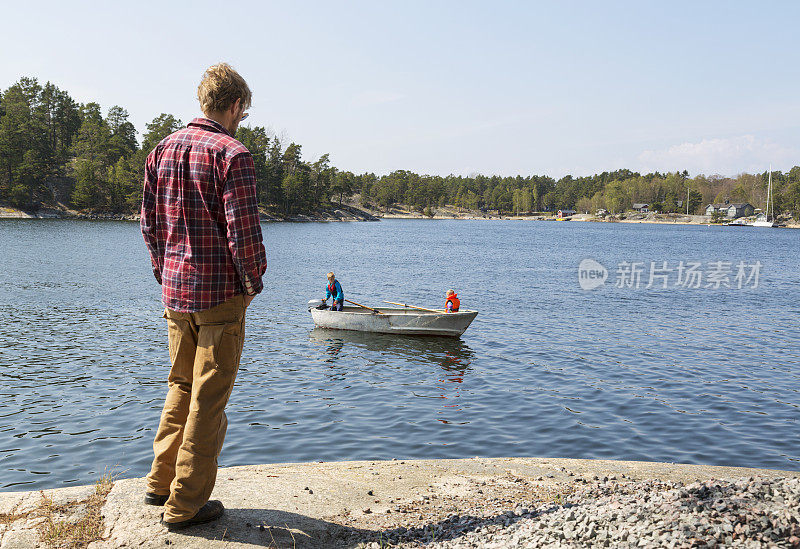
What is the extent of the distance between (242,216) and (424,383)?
12337 mm

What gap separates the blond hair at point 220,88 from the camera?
4613 mm

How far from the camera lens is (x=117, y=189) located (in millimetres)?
113562

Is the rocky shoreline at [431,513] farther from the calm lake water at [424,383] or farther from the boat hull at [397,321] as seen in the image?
the boat hull at [397,321]

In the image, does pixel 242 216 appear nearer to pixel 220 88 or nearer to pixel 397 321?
pixel 220 88

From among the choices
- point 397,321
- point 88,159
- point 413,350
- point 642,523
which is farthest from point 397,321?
point 88,159

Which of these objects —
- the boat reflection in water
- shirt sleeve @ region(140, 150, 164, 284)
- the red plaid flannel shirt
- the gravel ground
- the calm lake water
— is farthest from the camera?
the boat reflection in water

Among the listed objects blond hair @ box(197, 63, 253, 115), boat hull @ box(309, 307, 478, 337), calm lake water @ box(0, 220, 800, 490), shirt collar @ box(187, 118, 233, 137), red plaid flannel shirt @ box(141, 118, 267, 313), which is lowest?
calm lake water @ box(0, 220, 800, 490)

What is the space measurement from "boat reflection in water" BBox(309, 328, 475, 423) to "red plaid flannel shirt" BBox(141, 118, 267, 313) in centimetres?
1086

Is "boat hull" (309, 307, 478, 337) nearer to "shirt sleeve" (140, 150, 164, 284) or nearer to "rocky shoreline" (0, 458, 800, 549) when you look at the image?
"rocky shoreline" (0, 458, 800, 549)

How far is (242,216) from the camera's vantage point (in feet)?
14.4

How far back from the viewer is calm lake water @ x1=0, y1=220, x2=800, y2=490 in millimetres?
11023

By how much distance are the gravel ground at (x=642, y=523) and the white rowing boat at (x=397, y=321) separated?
601 inches

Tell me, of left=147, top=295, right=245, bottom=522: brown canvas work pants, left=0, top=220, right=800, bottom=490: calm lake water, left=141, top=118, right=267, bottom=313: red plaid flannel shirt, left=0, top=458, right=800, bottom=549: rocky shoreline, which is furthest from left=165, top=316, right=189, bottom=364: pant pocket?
left=0, top=220, right=800, bottom=490: calm lake water

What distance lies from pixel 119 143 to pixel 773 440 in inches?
5256
